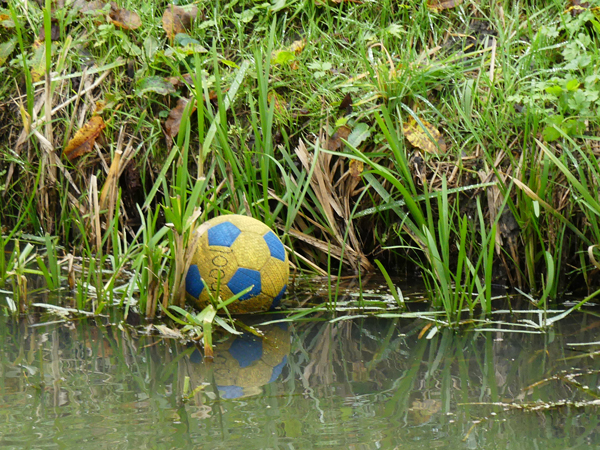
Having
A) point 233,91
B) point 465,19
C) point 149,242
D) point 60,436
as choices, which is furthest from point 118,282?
point 465,19

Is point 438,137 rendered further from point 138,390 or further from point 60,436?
point 60,436

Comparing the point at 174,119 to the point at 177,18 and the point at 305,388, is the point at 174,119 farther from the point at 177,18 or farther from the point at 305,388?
the point at 305,388

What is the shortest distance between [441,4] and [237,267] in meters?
2.16

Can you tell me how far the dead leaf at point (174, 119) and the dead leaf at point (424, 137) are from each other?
114cm

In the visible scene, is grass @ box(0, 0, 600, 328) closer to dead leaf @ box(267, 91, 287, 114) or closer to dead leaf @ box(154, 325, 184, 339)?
dead leaf @ box(267, 91, 287, 114)

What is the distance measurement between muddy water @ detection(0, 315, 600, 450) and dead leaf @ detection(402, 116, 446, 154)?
0.95 meters

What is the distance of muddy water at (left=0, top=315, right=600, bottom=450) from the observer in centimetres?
153

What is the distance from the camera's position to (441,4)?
12.1 ft

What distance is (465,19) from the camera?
367cm

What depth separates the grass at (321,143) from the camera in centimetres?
266

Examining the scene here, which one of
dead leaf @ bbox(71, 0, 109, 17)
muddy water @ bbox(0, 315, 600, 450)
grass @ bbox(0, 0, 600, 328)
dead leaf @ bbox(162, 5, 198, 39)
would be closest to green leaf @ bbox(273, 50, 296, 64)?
grass @ bbox(0, 0, 600, 328)

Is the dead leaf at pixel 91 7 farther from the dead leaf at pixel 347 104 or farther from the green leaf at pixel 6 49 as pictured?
the dead leaf at pixel 347 104

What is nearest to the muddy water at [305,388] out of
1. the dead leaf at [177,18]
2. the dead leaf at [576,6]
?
the dead leaf at [576,6]

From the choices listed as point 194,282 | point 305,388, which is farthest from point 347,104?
point 305,388
